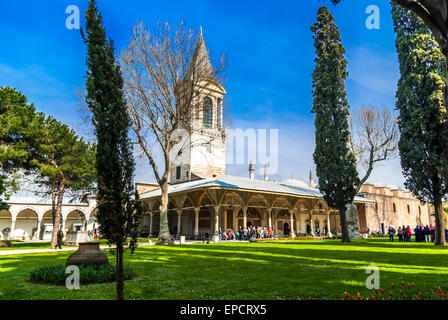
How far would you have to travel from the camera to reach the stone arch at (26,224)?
32.9 m

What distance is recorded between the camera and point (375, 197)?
41031 millimetres

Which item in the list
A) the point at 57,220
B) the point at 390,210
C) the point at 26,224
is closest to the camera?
the point at 57,220

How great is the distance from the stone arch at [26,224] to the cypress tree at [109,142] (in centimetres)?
3400

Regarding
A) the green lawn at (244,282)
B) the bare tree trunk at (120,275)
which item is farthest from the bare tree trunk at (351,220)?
the bare tree trunk at (120,275)

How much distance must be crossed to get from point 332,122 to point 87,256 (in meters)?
18.1

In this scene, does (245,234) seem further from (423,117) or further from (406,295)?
(406,295)

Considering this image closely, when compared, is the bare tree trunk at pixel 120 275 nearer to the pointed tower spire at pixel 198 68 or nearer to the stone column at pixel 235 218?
the pointed tower spire at pixel 198 68

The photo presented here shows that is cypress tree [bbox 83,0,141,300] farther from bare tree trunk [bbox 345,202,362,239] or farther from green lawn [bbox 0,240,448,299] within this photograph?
bare tree trunk [bbox 345,202,362,239]

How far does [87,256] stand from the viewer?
7.32m

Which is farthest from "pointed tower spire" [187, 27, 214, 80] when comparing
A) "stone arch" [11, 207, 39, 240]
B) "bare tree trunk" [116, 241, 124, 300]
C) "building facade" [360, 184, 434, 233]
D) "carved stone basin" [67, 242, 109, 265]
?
"building facade" [360, 184, 434, 233]

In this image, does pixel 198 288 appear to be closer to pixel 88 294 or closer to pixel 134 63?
pixel 88 294

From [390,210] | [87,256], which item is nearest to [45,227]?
[87,256]

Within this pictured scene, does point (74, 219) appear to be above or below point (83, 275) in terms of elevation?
below

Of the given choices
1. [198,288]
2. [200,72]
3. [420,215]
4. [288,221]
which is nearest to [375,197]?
[420,215]
